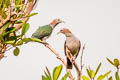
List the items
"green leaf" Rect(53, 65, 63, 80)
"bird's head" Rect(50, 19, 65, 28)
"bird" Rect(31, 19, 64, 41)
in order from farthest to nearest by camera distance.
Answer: "bird's head" Rect(50, 19, 65, 28), "bird" Rect(31, 19, 64, 41), "green leaf" Rect(53, 65, 63, 80)

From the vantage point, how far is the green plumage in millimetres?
8570

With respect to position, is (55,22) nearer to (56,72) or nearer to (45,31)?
(45,31)

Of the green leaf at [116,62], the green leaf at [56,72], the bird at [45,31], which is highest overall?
the green leaf at [116,62]

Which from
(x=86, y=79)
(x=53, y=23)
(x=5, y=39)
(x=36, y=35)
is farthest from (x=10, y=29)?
(x=53, y=23)

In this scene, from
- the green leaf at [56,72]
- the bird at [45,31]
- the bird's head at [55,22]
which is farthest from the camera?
the bird's head at [55,22]

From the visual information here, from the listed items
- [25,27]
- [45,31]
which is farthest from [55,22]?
[25,27]

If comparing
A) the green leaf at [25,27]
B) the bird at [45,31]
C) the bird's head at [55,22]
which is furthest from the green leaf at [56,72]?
the bird's head at [55,22]

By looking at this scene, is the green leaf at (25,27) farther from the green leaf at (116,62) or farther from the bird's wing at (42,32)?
the bird's wing at (42,32)

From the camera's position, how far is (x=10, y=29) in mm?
2904

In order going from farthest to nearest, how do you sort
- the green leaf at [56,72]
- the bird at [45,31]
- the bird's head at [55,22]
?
the bird's head at [55,22] < the bird at [45,31] < the green leaf at [56,72]

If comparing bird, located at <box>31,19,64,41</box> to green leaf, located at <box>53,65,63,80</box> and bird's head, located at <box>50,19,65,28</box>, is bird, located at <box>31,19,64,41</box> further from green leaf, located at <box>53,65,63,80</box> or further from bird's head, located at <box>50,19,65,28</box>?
green leaf, located at <box>53,65,63,80</box>

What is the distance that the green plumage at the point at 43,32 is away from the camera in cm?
857

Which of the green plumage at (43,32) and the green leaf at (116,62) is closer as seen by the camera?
the green leaf at (116,62)

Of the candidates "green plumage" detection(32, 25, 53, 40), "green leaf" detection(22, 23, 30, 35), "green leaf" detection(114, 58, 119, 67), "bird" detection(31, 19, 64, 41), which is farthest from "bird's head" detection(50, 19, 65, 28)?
"green leaf" detection(114, 58, 119, 67)
